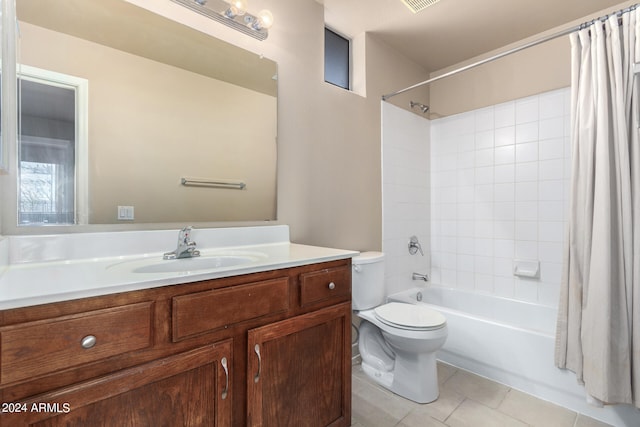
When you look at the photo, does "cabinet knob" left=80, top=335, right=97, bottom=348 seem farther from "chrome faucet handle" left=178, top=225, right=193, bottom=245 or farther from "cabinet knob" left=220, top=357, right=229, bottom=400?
"chrome faucet handle" left=178, top=225, right=193, bottom=245

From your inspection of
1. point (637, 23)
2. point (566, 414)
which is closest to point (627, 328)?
point (566, 414)

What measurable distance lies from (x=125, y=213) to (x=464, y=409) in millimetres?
1972

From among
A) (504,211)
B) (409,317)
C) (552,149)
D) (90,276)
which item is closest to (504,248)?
(504,211)

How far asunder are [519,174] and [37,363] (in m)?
2.90

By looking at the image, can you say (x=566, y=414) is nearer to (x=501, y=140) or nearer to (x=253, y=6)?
(x=501, y=140)

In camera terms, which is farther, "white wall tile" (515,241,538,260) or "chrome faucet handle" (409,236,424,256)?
"chrome faucet handle" (409,236,424,256)

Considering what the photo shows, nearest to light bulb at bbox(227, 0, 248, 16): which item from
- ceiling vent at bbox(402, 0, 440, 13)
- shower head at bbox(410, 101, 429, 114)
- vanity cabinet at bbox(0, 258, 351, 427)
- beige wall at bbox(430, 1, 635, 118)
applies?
ceiling vent at bbox(402, 0, 440, 13)

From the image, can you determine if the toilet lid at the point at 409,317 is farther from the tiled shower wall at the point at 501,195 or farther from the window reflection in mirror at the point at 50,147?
the window reflection in mirror at the point at 50,147

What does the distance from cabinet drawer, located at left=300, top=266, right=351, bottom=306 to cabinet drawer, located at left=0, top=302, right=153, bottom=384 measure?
0.55 m

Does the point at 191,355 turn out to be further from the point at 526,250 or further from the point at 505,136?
the point at 505,136

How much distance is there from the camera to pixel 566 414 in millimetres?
1586

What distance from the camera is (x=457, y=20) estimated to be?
2.15 m

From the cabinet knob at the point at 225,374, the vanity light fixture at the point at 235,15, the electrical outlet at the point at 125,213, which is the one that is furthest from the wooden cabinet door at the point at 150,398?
the vanity light fixture at the point at 235,15

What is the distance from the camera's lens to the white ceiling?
199 centimetres
